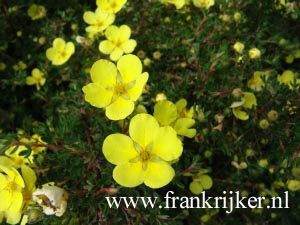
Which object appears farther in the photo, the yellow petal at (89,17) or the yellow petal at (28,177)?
the yellow petal at (89,17)

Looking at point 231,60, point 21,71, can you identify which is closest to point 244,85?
point 231,60

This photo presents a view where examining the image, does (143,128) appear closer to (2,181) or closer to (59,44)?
(2,181)

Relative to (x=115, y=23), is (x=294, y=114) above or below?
below

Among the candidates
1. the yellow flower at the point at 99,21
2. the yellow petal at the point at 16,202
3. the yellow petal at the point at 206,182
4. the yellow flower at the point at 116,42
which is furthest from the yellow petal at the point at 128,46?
the yellow petal at the point at 16,202

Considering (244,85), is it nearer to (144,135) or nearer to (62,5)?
(144,135)

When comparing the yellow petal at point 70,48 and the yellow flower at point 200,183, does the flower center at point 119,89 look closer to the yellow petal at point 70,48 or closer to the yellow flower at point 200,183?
the yellow flower at point 200,183

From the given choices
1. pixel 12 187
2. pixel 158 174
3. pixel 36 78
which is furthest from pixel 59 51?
pixel 158 174
